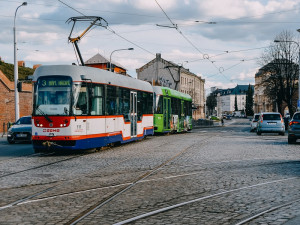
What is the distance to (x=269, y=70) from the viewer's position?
59.3 metres

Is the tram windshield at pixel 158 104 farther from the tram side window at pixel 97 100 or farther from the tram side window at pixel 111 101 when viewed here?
the tram side window at pixel 97 100

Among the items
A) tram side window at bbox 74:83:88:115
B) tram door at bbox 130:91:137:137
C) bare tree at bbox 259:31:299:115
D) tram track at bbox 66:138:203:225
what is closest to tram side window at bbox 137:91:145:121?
tram door at bbox 130:91:137:137

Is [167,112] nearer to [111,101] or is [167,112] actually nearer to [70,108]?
[111,101]

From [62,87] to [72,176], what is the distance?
5.54 m

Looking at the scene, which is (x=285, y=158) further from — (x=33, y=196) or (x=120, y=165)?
(x=33, y=196)

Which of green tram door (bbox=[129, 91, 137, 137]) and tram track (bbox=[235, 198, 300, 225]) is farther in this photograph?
green tram door (bbox=[129, 91, 137, 137])

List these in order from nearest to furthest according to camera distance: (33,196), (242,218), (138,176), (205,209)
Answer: (242,218), (205,209), (33,196), (138,176)

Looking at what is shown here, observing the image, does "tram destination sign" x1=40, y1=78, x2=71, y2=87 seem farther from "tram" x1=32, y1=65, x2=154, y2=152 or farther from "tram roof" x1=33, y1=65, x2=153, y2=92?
"tram roof" x1=33, y1=65, x2=153, y2=92

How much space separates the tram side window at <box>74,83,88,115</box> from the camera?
15.3 metres

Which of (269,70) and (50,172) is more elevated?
(269,70)

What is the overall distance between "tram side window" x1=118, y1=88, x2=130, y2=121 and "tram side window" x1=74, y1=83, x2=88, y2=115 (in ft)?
11.0

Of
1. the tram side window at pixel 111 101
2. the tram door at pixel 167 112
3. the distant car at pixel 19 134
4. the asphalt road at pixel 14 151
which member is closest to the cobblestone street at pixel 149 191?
the asphalt road at pixel 14 151

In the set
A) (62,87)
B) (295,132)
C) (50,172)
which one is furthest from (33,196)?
(295,132)

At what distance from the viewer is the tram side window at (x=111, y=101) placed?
17.4 meters
